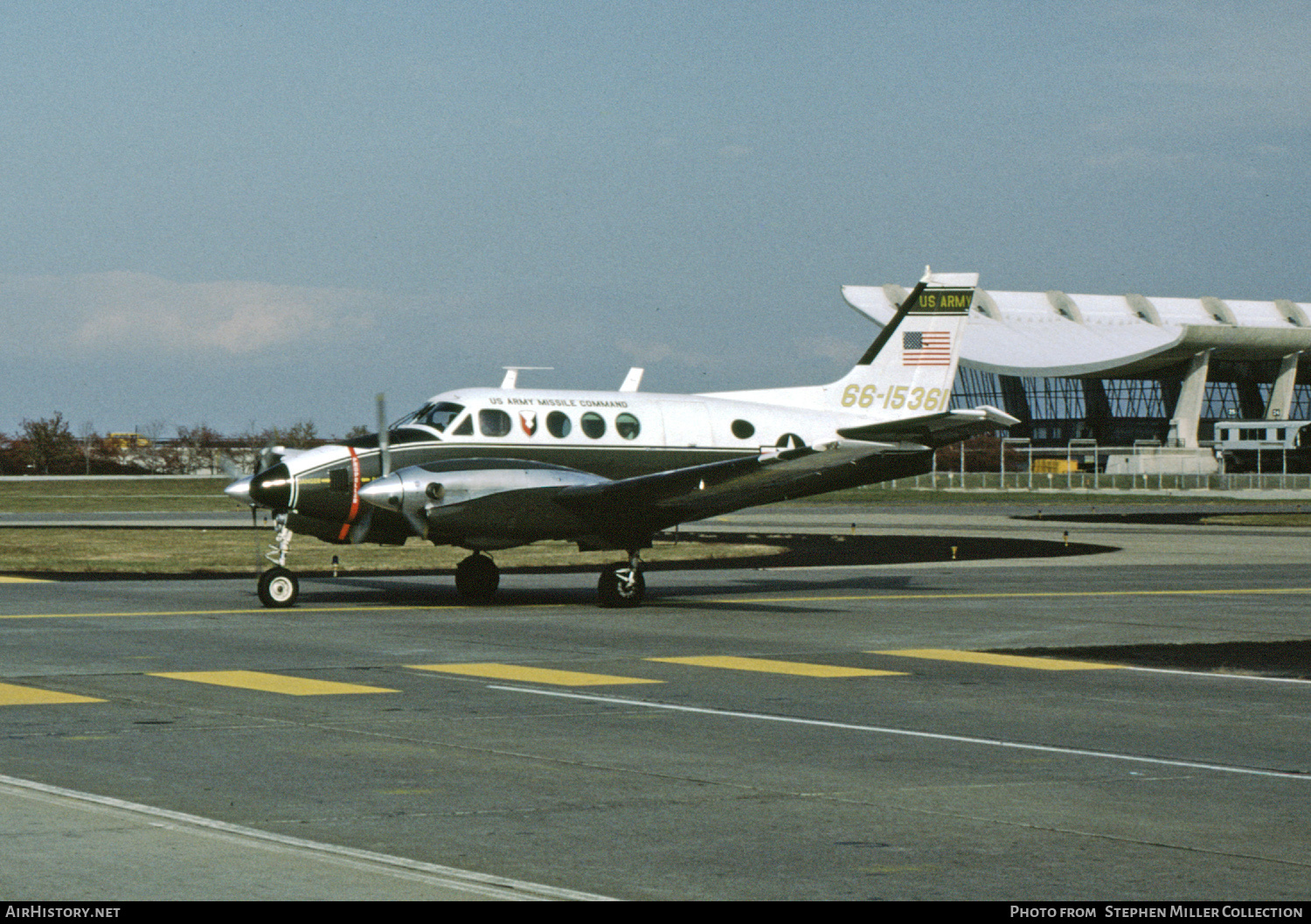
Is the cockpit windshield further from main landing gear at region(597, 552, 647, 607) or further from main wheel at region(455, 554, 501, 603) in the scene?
main landing gear at region(597, 552, 647, 607)

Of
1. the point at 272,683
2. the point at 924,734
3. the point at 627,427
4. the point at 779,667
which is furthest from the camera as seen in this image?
the point at 627,427

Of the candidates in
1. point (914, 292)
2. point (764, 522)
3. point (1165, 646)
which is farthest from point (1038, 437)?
point (1165, 646)

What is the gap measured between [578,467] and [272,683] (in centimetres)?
1076

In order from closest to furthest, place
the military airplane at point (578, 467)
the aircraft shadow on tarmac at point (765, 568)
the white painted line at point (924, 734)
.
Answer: the white painted line at point (924, 734) < the military airplane at point (578, 467) < the aircraft shadow on tarmac at point (765, 568)

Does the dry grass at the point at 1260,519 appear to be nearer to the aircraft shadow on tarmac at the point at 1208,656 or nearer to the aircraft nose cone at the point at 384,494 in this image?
the aircraft shadow on tarmac at the point at 1208,656

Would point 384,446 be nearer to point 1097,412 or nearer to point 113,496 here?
point 113,496

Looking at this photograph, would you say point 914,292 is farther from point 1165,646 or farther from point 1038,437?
point 1038,437

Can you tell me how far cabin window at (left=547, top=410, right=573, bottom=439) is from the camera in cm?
2453

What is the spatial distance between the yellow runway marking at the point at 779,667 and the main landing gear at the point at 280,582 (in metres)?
7.83

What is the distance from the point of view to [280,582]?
22.5 meters

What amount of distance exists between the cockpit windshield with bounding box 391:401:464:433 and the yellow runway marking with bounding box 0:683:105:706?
1063 cm

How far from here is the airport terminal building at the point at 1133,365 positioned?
119 m

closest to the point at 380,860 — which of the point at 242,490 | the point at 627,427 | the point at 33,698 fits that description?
the point at 33,698

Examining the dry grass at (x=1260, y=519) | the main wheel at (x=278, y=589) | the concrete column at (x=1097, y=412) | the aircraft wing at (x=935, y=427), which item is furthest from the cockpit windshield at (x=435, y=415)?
the concrete column at (x=1097, y=412)
